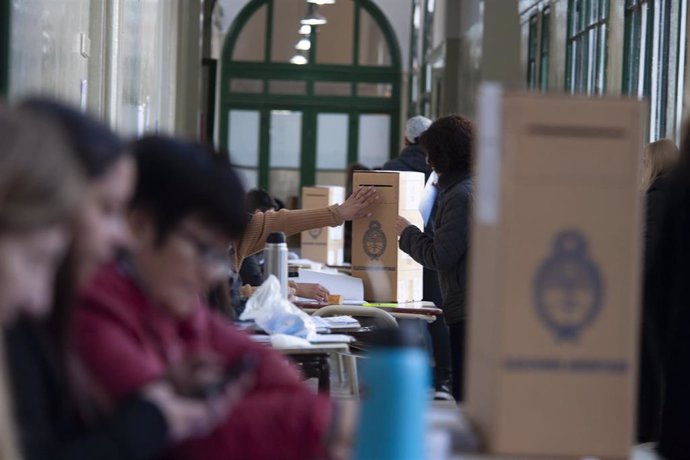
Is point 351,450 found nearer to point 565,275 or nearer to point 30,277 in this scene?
point 565,275

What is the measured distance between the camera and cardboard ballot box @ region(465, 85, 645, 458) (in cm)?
189

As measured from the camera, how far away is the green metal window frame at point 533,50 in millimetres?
12117

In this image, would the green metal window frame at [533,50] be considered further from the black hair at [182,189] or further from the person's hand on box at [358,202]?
the black hair at [182,189]

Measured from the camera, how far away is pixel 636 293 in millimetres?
1927

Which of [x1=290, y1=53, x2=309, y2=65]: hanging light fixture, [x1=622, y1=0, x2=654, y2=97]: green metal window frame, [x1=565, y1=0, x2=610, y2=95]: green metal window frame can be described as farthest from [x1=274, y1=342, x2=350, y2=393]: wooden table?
[x1=290, y1=53, x2=309, y2=65]: hanging light fixture

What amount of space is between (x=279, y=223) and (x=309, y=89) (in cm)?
1620

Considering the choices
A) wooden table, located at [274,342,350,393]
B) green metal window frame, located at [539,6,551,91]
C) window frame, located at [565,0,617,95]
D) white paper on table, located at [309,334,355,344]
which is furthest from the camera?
green metal window frame, located at [539,6,551,91]

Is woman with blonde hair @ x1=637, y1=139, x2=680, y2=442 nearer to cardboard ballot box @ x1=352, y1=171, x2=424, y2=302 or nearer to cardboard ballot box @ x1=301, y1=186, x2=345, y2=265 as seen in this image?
cardboard ballot box @ x1=352, y1=171, x2=424, y2=302

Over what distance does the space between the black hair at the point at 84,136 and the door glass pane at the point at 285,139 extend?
19.8 metres

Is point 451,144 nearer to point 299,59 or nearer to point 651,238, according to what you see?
point 651,238

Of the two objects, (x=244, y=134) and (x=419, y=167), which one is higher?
(x=244, y=134)

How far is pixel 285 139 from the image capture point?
21.5m

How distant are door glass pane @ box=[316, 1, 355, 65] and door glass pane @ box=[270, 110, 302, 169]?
1.11 metres

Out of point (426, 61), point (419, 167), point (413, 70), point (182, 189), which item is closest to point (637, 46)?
point (419, 167)
